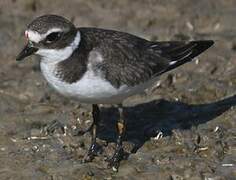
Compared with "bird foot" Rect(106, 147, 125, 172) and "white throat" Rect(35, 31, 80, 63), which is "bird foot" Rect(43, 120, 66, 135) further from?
"white throat" Rect(35, 31, 80, 63)

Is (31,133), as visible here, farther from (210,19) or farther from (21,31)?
(210,19)

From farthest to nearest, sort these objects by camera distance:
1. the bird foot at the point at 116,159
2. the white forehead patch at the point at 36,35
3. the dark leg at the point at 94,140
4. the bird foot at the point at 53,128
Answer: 1. the bird foot at the point at 53,128
2. the dark leg at the point at 94,140
3. the bird foot at the point at 116,159
4. the white forehead patch at the point at 36,35

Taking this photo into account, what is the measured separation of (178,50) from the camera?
9.30 m

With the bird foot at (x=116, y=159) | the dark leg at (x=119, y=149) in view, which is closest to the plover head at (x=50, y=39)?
the dark leg at (x=119, y=149)

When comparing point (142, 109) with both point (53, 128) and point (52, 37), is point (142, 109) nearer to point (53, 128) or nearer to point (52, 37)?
point (53, 128)

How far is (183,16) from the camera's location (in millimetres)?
12375

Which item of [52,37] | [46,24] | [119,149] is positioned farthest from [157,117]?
[46,24]

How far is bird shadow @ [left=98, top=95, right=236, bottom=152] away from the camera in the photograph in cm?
943

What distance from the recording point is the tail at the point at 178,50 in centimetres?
917

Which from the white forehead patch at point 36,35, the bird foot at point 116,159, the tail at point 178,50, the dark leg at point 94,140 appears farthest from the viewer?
the tail at point 178,50

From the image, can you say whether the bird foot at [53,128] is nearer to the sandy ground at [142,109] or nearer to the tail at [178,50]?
the sandy ground at [142,109]

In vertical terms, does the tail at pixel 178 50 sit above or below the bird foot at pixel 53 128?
above

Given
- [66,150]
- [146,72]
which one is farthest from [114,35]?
[66,150]

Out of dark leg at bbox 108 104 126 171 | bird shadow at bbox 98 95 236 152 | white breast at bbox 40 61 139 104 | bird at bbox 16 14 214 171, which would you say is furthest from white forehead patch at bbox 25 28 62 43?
bird shadow at bbox 98 95 236 152
